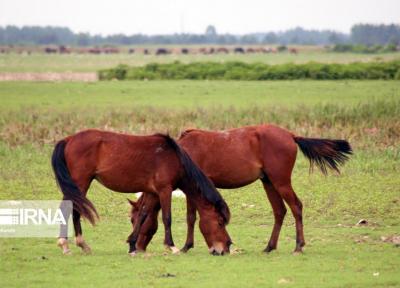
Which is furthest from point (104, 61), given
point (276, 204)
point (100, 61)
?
point (276, 204)

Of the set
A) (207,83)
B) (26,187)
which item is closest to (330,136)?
(26,187)

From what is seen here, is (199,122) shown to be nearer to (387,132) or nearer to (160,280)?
(387,132)

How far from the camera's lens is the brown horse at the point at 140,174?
1169 centimetres

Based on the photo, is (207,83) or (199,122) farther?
(207,83)

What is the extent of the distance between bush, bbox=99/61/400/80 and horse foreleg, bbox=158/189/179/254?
37.2 meters

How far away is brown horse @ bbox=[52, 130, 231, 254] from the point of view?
11688 millimetres

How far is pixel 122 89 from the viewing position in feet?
141

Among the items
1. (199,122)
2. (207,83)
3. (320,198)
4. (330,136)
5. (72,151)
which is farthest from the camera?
(207,83)

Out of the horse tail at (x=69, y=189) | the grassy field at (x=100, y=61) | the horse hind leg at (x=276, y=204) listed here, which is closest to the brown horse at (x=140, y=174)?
the horse tail at (x=69, y=189)

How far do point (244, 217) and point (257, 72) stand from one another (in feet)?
119

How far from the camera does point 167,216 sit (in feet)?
38.6

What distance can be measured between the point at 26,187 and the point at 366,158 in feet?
25.5

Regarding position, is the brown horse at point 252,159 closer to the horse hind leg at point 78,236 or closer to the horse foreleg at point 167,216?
the horse foreleg at point 167,216

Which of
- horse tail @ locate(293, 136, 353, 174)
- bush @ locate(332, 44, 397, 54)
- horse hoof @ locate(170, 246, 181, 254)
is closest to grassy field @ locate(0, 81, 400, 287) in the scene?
horse hoof @ locate(170, 246, 181, 254)
